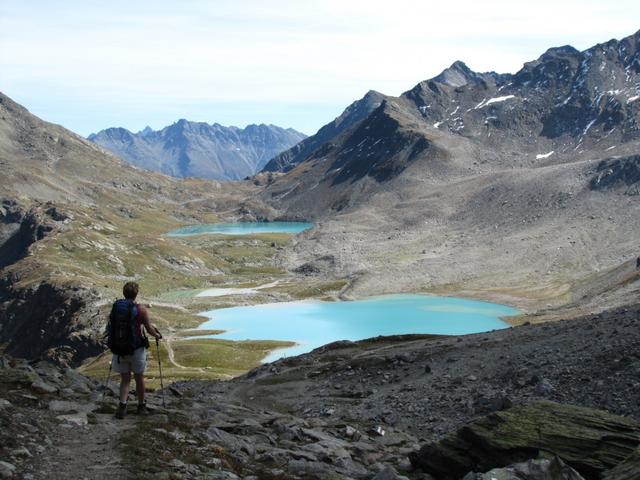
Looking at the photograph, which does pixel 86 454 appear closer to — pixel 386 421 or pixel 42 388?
pixel 42 388

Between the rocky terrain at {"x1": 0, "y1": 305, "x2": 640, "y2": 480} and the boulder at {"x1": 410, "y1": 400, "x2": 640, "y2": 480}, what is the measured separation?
1.5 inches

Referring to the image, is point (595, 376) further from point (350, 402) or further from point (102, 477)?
point (102, 477)

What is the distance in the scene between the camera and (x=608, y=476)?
14.7m

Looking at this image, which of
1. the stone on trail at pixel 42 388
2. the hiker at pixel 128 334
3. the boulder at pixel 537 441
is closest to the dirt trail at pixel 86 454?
the hiker at pixel 128 334

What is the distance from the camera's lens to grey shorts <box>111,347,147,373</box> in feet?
71.2

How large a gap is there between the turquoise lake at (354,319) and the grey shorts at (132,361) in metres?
86.1

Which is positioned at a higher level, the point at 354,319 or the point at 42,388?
the point at 354,319

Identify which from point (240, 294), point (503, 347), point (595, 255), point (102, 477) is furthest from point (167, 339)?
point (595, 255)

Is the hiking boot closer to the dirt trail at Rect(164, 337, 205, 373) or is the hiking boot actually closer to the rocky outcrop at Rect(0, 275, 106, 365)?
the dirt trail at Rect(164, 337, 205, 373)

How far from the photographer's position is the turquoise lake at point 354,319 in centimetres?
12469

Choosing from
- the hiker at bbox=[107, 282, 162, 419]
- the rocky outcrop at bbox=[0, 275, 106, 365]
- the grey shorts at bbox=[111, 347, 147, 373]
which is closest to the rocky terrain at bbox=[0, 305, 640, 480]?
the grey shorts at bbox=[111, 347, 147, 373]

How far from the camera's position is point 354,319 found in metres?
139

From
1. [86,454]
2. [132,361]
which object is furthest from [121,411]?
[86,454]

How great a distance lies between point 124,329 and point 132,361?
116 centimetres
